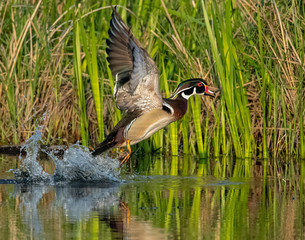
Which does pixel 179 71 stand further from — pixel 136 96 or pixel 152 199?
pixel 152 199

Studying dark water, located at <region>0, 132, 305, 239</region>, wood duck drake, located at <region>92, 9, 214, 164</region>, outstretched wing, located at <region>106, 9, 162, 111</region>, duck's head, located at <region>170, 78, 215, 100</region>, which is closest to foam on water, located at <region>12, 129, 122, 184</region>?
dark water, located at <region>0, 132, 305, 239</region>

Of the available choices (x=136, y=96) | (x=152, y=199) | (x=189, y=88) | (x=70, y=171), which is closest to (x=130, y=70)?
(x=136, y=96)

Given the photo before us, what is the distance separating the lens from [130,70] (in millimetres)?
7992

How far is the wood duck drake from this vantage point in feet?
25.4

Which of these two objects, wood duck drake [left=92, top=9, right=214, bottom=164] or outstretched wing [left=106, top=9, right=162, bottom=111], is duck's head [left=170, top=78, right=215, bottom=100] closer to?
wood duck drake [left=92, top=9, right=214, bottom=164]

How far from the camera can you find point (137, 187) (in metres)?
7.20

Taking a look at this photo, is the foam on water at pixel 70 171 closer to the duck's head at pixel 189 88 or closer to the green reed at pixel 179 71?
the duck's head at pixel 189 88

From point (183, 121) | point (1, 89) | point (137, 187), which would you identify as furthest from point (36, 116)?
point (137, 187)

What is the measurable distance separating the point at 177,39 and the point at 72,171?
2.85 metres

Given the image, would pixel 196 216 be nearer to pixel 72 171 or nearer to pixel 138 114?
pixel 72 171

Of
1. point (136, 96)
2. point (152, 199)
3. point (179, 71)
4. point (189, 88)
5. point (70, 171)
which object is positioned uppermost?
point (179, 71)

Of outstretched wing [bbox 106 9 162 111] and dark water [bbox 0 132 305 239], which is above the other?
outstretched wing [bbox 106 9 162 111]

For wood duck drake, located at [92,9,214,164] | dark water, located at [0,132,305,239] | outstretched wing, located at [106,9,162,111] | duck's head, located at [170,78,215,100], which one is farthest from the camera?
duck's head, located at [170,78,215,100]

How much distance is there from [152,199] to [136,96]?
197cm
